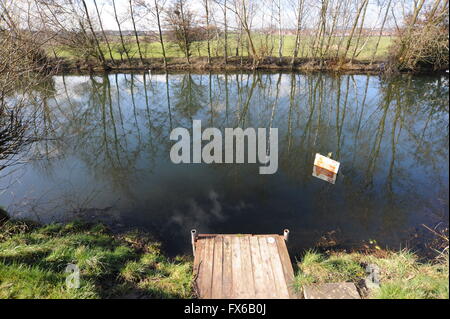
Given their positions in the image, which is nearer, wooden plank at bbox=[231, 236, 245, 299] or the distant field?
wooden plank at bbox=[231, 236, 245, 299]

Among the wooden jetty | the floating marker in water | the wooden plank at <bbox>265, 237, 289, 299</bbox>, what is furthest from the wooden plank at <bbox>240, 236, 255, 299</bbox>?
the floating marker in water

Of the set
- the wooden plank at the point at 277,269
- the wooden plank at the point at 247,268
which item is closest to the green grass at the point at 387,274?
the wooden plank at the point at 277,269

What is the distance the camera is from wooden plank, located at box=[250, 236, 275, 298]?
381 cm

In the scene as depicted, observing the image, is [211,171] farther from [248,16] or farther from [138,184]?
[248,16]

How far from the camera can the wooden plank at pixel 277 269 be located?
12.6ft

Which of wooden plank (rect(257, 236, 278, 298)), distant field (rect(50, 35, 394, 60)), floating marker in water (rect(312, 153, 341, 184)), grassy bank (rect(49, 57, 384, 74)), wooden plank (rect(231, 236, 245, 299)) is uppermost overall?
distant field (rect(50, 35, 394, 60))

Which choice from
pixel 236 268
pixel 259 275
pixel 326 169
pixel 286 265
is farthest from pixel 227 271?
pixel 326 169

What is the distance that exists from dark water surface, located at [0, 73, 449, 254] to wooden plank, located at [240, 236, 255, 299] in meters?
0.86

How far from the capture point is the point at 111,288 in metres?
3.78

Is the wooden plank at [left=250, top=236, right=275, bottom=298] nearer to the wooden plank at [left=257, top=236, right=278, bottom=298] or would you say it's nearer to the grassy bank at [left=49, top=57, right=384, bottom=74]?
the wooden plank at [left=257, top=236, right=278, bottom=298]

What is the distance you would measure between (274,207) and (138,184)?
3991mm

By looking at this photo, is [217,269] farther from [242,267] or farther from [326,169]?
[326,169]
